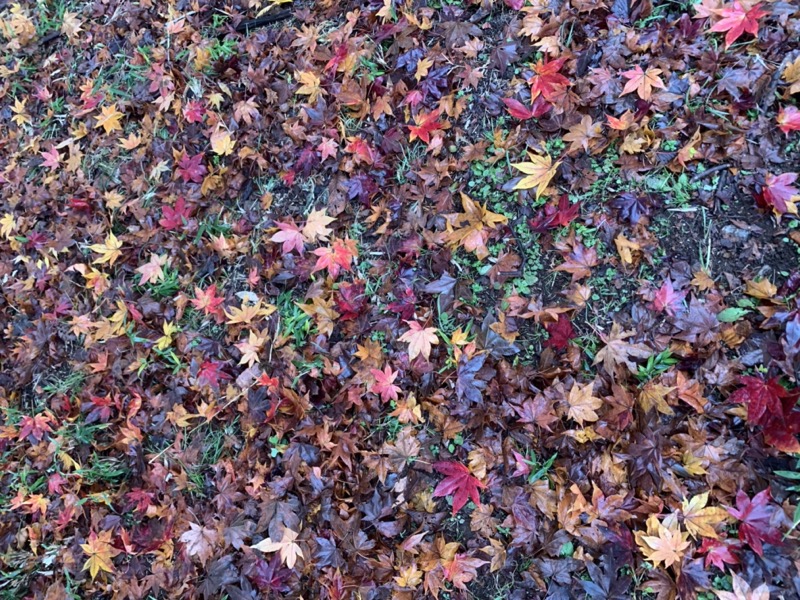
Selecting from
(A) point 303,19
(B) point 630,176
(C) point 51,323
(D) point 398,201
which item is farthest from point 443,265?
(C) point 51,323

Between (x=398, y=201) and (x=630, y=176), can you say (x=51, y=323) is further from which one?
(x=630, y=176)

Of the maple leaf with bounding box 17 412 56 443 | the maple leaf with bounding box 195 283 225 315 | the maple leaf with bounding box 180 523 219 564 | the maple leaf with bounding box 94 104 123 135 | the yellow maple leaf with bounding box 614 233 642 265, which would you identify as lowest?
the maple leaf with bounding box 180 523 219 564

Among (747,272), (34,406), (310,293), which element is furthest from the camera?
(34,406)

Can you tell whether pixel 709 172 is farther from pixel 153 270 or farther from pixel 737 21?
pixel 153 270

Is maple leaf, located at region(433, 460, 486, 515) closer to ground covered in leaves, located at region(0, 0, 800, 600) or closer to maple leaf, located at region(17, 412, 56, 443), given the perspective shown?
ground covered in leaves, located at region(0, 0, 800, 600)

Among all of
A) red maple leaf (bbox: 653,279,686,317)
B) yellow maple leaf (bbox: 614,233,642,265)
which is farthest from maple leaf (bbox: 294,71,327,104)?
red maple leaf (bbox: 653,279,686,317)

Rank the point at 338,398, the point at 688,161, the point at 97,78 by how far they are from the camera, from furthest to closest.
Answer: the point at 97,78 → the point at 338,398 → the point at 688,161

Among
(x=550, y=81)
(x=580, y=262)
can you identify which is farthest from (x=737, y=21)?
(x=580, y=262)
